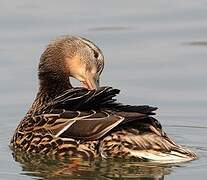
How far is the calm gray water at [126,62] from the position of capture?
1049 cm

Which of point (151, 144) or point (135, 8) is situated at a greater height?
point (135, 8)

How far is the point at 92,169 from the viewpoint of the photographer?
10430 millimetres

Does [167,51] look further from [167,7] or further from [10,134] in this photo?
[10,134]

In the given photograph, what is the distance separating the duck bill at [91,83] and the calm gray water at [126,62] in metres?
0.76

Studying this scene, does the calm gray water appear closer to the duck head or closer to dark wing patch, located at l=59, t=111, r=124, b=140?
dark wing patch, located at l=59, t=111, r=124, b=140

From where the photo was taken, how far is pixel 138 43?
14.8 meters

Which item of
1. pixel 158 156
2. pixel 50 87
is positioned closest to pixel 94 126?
pixel 158 156

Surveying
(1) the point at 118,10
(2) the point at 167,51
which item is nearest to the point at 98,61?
(2) the point at 167,51

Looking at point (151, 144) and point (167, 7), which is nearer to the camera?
point (151, 144)

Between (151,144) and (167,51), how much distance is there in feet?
13.5

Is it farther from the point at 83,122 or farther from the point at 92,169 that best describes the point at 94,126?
the point at 92,169

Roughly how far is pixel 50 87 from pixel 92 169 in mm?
1565

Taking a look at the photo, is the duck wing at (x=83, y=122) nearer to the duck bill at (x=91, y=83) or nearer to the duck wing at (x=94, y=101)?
the duck wing at (x=94, y=101)

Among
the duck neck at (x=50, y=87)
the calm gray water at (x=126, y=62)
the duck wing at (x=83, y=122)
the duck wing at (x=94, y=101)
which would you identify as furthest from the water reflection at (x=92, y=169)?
the duck neck at (x=50, y=87)
